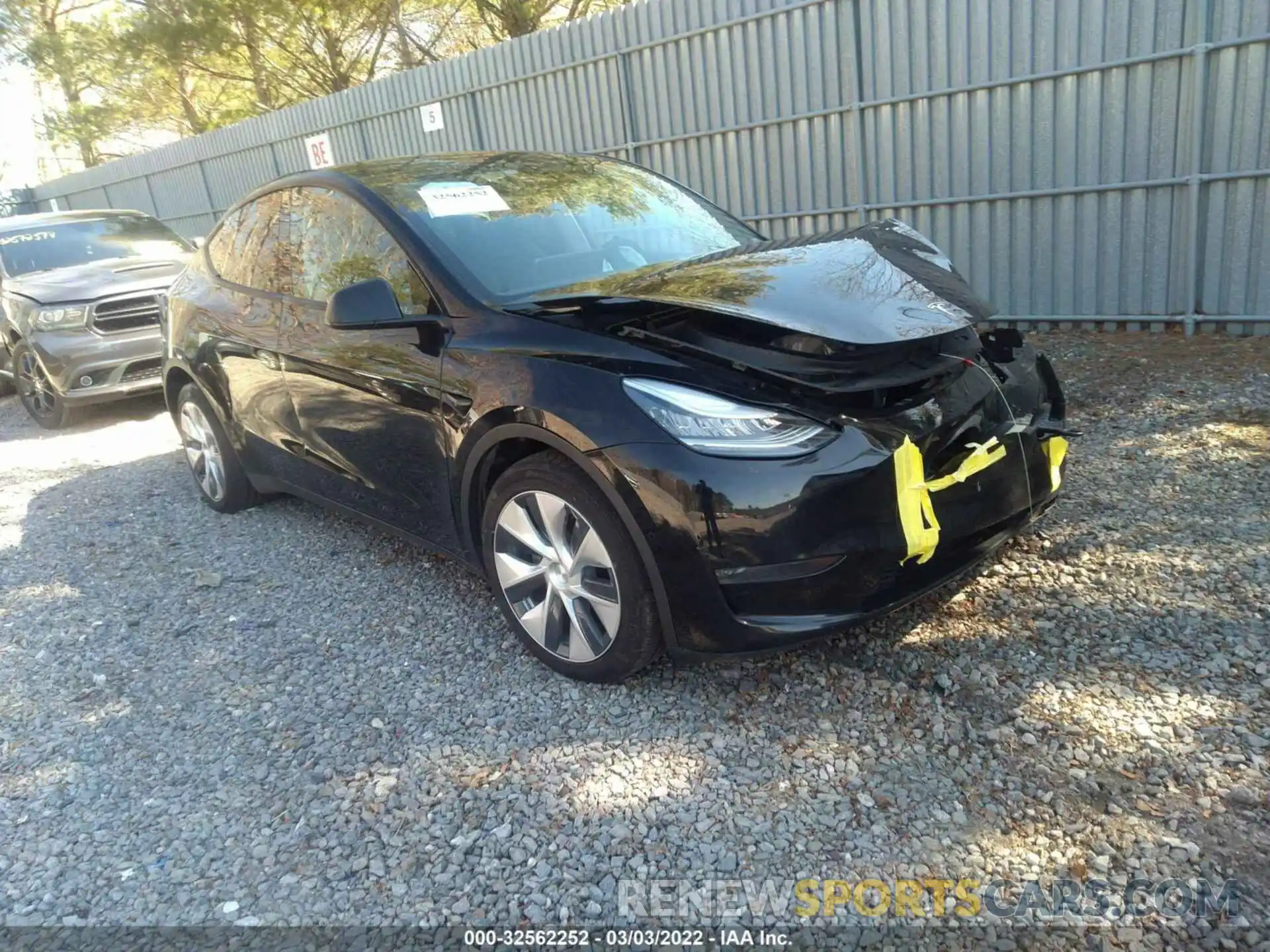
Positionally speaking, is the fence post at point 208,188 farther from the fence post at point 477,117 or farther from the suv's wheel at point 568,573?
the suv's wheel at point 568,573

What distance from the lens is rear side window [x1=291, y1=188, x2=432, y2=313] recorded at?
3395 millimetres

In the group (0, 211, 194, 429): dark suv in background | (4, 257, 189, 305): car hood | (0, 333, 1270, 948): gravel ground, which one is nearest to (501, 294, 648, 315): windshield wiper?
(0, 333, 1270, 948): gravel ground

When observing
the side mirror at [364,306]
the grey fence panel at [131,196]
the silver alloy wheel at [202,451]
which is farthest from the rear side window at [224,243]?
the grey fence panel at [131,196]

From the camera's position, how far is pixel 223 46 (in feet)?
65.5

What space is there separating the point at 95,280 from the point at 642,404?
6.75m

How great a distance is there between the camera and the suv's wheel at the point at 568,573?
108 inches

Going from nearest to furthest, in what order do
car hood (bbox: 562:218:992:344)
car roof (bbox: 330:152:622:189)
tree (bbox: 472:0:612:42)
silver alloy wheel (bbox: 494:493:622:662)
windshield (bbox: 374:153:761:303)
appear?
car hood (bbox: 562:218:992:344) < silver alloy wheel (bbox: 494:493:622:662) < windshield (bbox: 374:153:761:303) < car roof (bbox: 330:152:622:189) < tree (bbox: 472:0:612:42)

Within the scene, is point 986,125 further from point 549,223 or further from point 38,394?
point 38,394

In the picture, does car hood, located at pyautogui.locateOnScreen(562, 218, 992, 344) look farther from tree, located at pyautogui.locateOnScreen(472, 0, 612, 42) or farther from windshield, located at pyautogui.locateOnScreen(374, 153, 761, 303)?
tree, located at pyautogui.locateOnScreen(472, 0, 612, 42)

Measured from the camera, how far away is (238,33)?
1994 centimetres

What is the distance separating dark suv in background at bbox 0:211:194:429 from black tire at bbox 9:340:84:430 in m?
0.01

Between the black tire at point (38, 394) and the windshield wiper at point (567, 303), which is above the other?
the windshield wiper at point (567, 303)

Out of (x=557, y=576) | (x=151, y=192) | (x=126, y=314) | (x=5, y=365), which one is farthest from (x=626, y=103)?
(x=151, y=192)

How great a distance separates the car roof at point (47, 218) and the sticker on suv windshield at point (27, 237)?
0.33 feet
